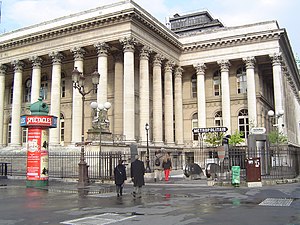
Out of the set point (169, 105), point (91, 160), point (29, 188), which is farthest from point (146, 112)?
point (29, 188)

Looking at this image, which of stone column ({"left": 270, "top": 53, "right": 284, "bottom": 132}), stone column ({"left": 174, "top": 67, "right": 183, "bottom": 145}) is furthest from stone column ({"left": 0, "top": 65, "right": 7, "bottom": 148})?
stone column ({"left": 270, "top": 53, "right": 284, "bottom": 132})

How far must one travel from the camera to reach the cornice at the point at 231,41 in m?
37.2

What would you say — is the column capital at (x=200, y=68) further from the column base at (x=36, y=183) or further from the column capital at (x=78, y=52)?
the column base at (x=36, y=183)

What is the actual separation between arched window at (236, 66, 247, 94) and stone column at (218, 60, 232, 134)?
10.3 feet

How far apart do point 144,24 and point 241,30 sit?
12279 mm

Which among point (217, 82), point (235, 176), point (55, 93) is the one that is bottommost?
point (235, 176)

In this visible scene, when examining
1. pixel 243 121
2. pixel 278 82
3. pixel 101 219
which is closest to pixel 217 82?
pixel 243 121

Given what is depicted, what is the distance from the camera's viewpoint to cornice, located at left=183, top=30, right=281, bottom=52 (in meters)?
37.2

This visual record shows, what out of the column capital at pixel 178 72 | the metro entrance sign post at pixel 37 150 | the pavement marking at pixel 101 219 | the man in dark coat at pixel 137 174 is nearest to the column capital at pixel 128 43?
the column capital at pixel 178 72

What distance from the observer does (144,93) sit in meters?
33.3

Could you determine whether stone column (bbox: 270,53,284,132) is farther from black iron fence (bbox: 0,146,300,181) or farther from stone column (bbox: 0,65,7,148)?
stone column (bbox: 0,65,7,148)

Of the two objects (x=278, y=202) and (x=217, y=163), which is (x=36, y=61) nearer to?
(x=217, y=163)

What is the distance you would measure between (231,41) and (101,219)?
33626 mm

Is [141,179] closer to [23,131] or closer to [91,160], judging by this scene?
[91,160]
